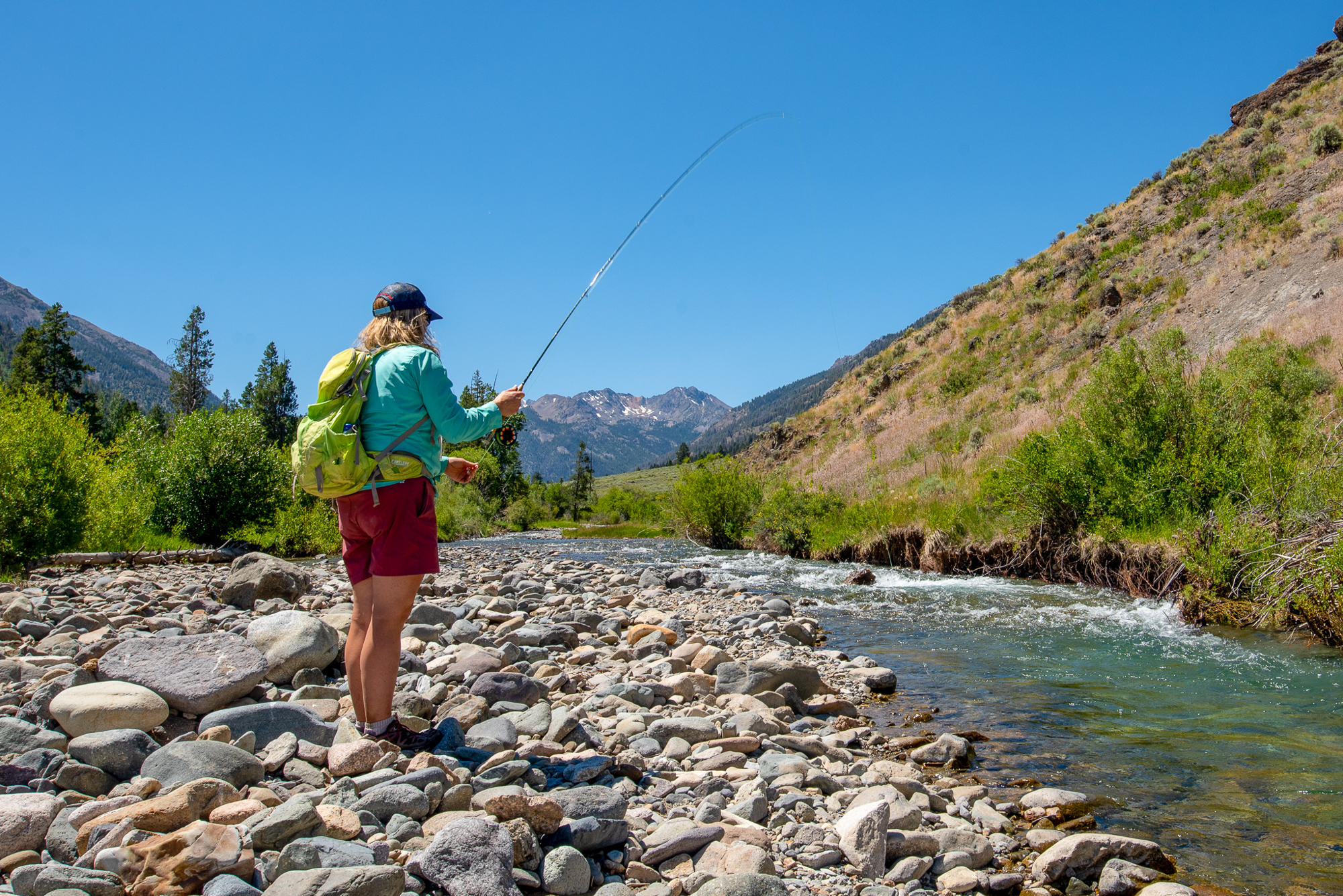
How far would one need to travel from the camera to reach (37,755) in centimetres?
345

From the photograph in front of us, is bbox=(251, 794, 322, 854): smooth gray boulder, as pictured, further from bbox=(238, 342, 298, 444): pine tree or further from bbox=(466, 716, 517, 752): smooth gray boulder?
bbox=(238, 342, 298, 444): pine tree

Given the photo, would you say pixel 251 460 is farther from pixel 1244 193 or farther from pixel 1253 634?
pixel 1244 193

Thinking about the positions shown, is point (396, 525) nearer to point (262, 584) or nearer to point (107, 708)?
point (107, 708)

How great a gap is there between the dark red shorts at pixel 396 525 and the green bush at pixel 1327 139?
4101 cm

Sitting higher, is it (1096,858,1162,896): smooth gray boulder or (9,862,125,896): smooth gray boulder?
(9,862,125,896): smooth gray boulder

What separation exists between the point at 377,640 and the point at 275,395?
259 feet

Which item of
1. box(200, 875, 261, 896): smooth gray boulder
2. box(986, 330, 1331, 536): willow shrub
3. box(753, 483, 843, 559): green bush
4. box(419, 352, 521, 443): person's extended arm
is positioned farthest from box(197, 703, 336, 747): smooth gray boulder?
box(753, 483, 843, 559): green bush

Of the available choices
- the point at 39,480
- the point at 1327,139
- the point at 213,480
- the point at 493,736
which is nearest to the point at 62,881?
the point at 493,736

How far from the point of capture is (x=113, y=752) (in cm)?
350

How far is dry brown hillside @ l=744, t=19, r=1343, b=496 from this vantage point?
24.8 meters

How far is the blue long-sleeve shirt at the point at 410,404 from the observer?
12.2ft

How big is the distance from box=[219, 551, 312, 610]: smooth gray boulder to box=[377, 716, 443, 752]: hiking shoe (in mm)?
6626

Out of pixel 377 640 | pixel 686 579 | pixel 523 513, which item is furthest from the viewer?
pixel 523 513

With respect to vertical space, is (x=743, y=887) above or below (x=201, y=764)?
below
